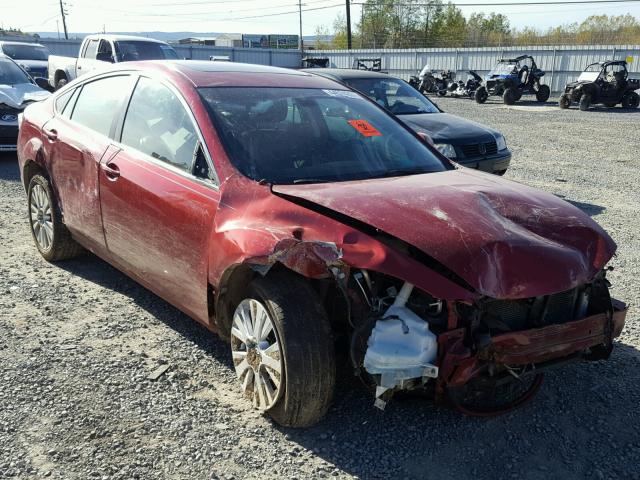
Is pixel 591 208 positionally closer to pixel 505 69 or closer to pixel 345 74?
pixel 345 74

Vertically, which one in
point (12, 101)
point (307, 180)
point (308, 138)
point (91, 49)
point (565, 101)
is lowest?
point (565, 101)

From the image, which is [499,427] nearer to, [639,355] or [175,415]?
[639,355]

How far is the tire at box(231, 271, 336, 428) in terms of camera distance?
Answer: 9.34 feet

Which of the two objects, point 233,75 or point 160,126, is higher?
point 233,75

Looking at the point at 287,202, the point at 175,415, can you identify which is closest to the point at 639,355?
the point at 287,202

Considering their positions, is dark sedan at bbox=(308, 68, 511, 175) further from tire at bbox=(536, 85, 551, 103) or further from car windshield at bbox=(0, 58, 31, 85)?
tire at bbox=(536, 85, 551, 103)

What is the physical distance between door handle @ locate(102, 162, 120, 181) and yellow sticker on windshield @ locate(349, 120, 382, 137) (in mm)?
1555

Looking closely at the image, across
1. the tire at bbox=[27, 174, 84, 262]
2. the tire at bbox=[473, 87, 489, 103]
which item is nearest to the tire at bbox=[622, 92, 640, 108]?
the tire at bbox=[473, 87, 489, 103]

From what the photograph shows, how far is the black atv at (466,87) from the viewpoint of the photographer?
89.1 feet

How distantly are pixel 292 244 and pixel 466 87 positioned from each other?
86.7 feet

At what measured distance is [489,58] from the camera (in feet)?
109

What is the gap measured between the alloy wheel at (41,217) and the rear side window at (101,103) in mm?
Result: 769

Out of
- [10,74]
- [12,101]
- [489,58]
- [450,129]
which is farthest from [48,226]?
[489,58]

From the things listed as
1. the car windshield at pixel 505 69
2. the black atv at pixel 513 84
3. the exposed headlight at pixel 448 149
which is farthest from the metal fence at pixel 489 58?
the exposed headlight at pixel 448 149
